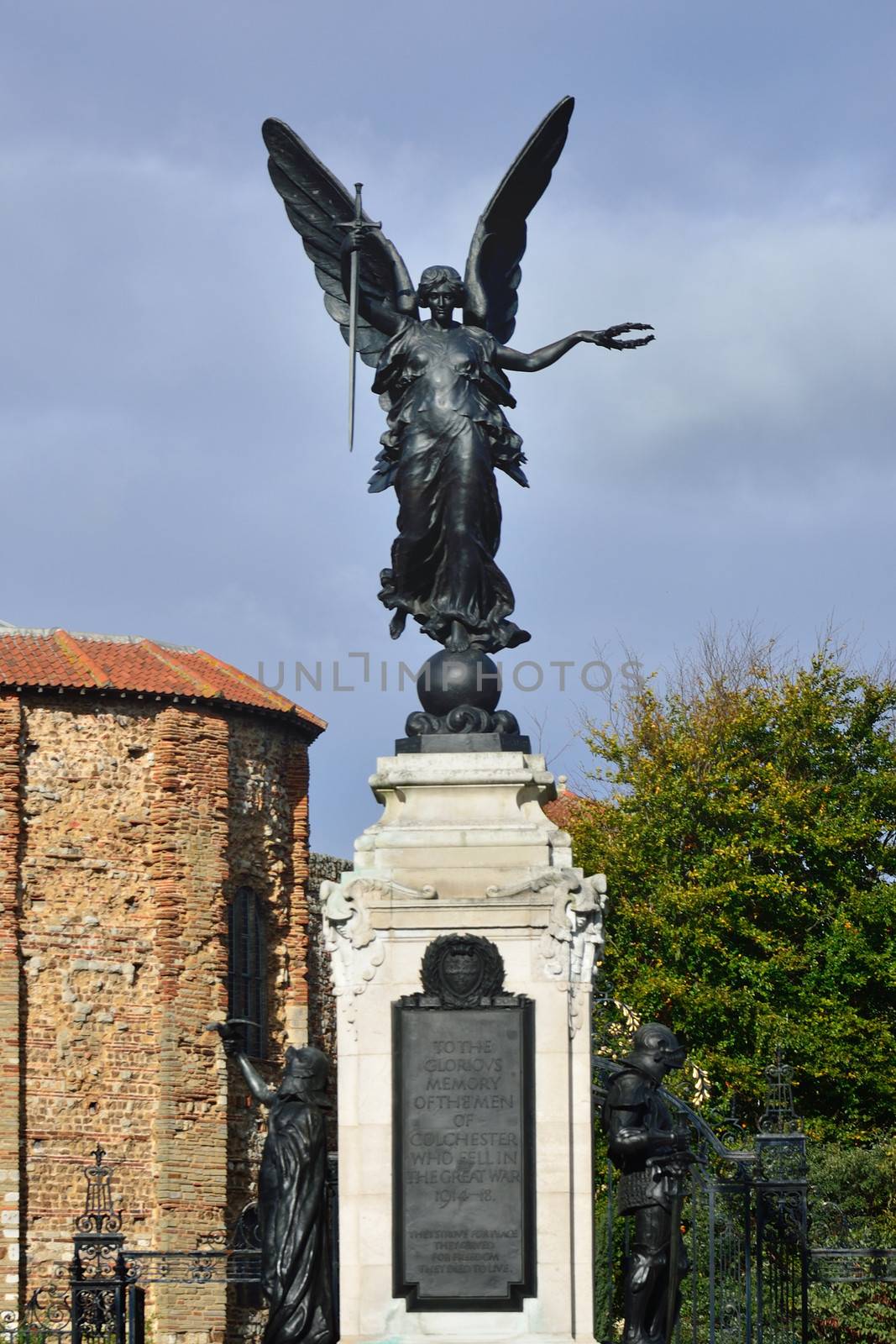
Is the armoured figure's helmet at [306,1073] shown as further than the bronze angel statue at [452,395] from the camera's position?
No

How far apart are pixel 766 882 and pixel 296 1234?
2108 cm

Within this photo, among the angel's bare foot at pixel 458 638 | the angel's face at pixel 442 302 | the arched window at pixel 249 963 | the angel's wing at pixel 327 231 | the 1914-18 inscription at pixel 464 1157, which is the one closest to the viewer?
the 1914-18 inscription at pixel 464 1157

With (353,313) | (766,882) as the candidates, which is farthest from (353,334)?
(766,882)

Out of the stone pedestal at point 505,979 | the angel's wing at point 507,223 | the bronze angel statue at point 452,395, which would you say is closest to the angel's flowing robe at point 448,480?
the bronze angel statue at point 452,395

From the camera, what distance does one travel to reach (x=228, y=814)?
1539 inches

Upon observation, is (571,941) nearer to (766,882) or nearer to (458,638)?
(458,638)

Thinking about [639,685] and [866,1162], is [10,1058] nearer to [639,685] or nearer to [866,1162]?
[639,685]

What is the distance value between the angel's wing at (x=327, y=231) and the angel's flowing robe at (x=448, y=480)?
613 millimetres

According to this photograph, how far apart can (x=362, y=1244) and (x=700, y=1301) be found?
11.1 meters

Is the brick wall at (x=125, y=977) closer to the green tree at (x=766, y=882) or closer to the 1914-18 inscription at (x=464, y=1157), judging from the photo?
the green tree at (x=766, y=882)

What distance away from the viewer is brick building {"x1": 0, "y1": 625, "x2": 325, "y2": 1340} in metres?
36.2

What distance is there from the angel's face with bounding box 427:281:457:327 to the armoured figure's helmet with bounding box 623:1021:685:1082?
4307 millimetres

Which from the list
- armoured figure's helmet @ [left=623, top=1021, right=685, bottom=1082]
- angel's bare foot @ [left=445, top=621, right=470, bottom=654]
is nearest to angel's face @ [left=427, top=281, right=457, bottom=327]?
angel's bare foot @ [left=445, top=621, right=470, bottom=654]

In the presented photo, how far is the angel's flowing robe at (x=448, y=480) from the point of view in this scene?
13867mm
